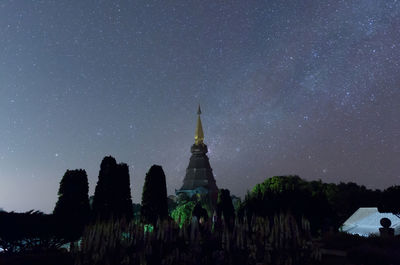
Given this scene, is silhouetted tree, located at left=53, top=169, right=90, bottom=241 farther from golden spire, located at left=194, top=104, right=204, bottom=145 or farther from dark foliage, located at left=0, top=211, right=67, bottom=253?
golden spire, located at left=194, top=104, right=204, bottom=145

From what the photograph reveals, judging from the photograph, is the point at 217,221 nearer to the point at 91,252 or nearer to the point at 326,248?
the point at 91,252

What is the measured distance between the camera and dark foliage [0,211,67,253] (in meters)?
19.9

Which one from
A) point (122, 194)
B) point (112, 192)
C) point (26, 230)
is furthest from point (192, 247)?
point (122, 194)

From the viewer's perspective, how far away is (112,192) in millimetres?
27109

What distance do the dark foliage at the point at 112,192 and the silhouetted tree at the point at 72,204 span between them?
125 centimetres

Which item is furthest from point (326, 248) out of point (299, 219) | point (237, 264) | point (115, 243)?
point (115, 243)

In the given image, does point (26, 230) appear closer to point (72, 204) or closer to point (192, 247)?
point (72, 204)

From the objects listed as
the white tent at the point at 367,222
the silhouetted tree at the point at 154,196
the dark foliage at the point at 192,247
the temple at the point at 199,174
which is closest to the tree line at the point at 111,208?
the silhouetted tree at the point at 154,196

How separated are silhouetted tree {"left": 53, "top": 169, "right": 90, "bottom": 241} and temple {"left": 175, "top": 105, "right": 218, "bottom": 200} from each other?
6283 centimetres

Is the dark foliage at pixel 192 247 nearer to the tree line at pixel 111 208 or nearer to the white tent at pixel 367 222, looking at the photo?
the tree line at pixel 111 208

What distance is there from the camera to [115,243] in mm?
11945

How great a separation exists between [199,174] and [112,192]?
7356 cm

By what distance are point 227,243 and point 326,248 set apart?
38.7 feet

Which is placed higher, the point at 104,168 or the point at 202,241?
the point at 104,168
